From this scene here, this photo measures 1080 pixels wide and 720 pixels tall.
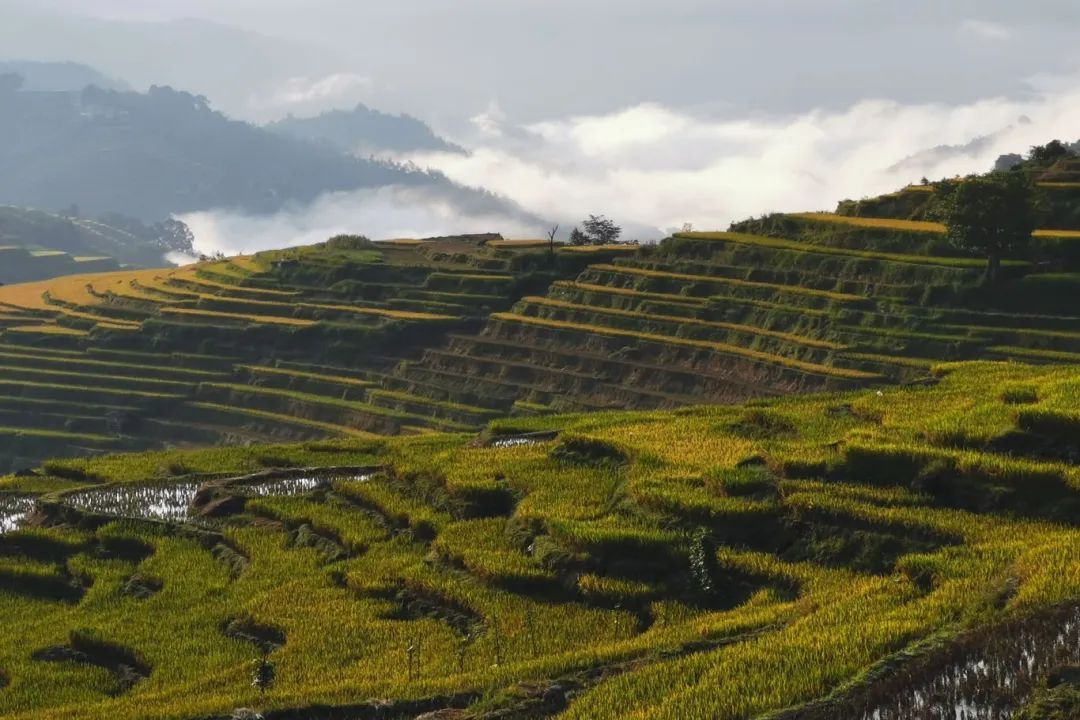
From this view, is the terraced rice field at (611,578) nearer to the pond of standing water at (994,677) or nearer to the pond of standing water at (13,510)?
the pond of standing water at (994,677)

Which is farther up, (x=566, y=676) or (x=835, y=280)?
(x=835, y=280)

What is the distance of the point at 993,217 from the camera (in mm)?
53719

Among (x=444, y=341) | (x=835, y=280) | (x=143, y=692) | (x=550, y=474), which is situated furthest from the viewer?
(x=444, y=341)

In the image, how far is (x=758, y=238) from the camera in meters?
66.9

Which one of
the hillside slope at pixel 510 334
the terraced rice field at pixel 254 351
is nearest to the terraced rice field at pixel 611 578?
the hillside slope at pixel 510 334

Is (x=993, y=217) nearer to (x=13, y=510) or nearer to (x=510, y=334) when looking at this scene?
(x=510, y=334)

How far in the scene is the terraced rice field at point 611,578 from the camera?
1598cm

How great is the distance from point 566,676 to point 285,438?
4947 centimetres

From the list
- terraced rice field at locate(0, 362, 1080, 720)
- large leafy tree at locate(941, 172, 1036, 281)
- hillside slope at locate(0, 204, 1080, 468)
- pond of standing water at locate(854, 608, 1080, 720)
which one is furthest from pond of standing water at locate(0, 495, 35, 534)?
large leafy tree at locate(941, 172, 1036, 281)

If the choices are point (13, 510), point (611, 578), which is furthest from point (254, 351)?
point (611, 578)

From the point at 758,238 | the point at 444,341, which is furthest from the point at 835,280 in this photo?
the point at 444,341

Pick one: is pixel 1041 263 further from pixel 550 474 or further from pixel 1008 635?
pixel 1008 635

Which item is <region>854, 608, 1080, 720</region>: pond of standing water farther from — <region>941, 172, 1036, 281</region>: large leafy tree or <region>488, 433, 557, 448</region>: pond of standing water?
<region>941, 172, 1036, 281</region>: large leafy tree

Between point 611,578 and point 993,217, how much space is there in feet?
122
